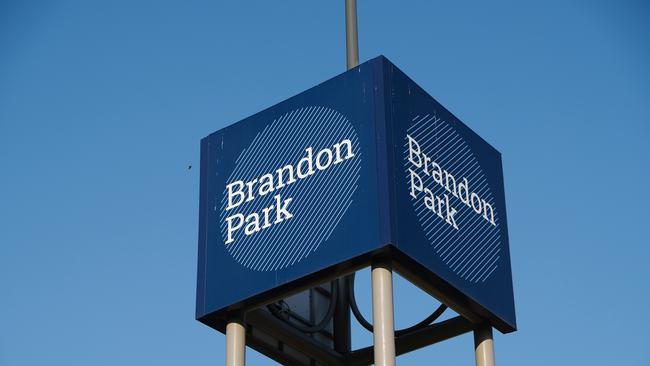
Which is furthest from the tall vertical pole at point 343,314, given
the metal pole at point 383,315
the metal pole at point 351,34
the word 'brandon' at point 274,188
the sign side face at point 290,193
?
the metal pole at point 383,315

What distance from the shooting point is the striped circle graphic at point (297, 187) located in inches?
723

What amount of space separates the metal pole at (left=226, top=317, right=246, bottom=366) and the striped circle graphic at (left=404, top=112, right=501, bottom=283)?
2.38 meters

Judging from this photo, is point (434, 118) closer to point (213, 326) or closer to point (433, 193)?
point (433, 193)

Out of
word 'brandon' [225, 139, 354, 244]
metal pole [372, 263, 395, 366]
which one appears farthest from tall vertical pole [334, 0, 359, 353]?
metal pole [372, 263, 395, 366]

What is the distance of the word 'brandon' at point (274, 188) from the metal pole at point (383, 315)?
151 centimetres

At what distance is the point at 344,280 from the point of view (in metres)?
20.8

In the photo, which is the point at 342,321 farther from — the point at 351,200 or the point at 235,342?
the point at 351,200

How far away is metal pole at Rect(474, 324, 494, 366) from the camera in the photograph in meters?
19.0

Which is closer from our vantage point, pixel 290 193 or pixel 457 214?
pixel 290 193

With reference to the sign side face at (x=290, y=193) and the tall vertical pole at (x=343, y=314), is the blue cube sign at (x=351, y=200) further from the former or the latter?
the tall vertical pole at (x=343, y=314)

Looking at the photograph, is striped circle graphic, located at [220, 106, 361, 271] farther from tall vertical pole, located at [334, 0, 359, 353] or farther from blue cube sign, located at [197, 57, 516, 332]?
tall vertical pole, located at [334, 0, 359, 353]

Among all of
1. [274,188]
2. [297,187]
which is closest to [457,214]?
[297,187]

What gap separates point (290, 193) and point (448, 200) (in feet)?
5.88

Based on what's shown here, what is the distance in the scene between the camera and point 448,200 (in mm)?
19016
